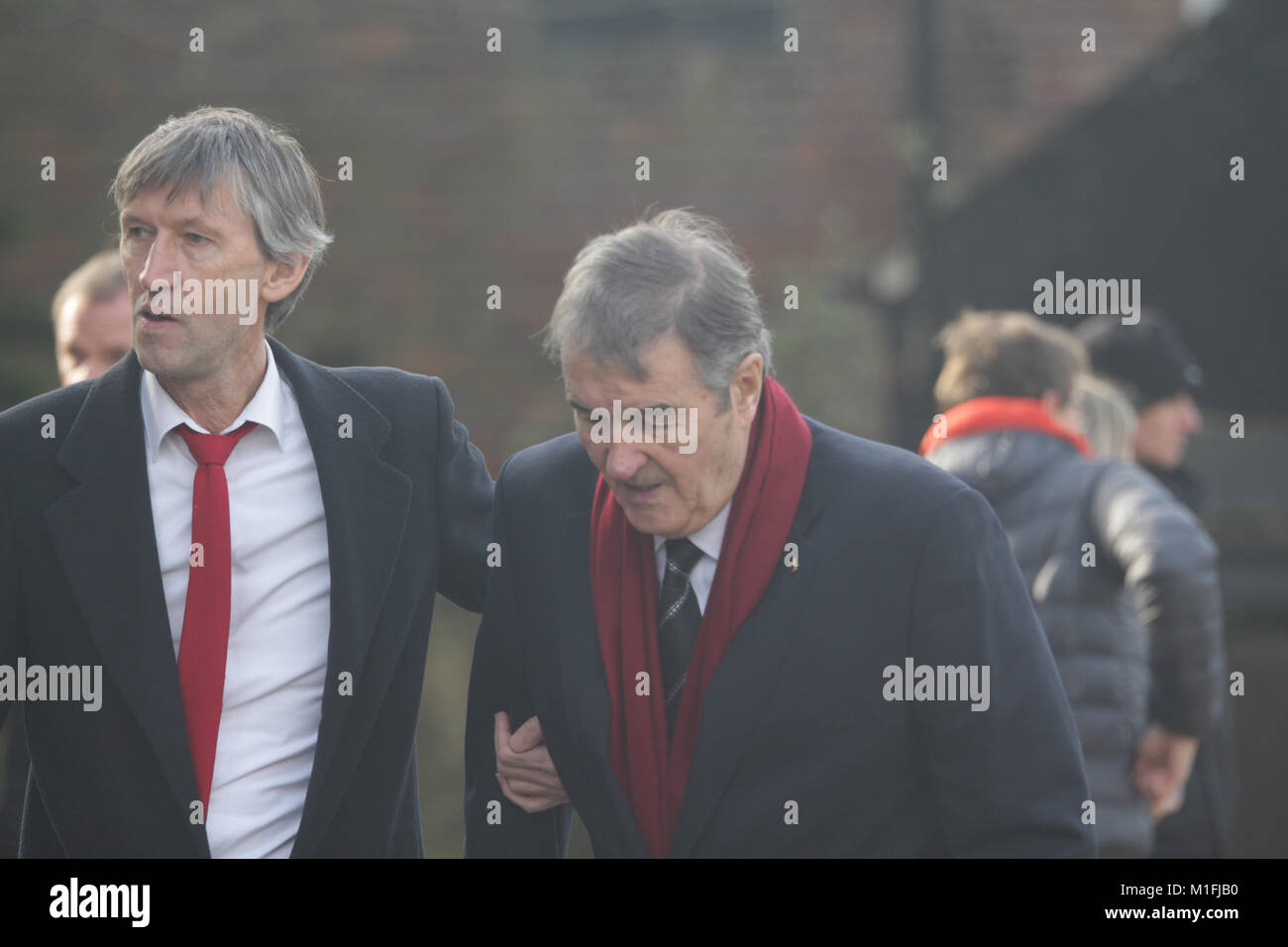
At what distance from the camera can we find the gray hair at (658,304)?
7.23ft

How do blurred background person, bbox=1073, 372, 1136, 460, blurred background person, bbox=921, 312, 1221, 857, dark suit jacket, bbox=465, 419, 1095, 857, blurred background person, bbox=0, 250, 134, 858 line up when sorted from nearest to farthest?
dark suit jacket, bbox=465, 419, 1095, 857 < blurred background person, bbox=0, 250, 134, 858 < blurred background person, bbox=921, 312, 1221, 857 < blurred background person, bbox=1073, 372, 1136, 460

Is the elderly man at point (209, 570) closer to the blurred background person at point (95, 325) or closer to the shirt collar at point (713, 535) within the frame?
the shirt collar at point (713, 535)

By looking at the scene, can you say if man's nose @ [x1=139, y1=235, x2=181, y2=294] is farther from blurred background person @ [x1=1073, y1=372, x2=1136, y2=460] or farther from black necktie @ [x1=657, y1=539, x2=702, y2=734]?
blurred background person @ [x1=1073, y1=372, x2=1136, y2=460]

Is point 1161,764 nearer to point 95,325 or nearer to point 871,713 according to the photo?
point 871,713

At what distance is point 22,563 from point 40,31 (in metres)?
5.01

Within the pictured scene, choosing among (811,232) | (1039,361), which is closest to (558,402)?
(811,232)

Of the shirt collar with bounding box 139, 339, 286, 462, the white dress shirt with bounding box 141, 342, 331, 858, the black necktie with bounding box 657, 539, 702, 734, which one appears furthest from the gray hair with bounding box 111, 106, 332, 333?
the black necktie with bounding box 657, 539, 702, 734

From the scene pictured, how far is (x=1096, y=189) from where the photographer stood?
5.58m

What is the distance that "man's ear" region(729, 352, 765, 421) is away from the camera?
2.29 metres

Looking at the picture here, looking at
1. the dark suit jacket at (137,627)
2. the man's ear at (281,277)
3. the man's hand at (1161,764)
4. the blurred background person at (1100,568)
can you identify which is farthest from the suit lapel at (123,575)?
the man's hand at (1161,764)

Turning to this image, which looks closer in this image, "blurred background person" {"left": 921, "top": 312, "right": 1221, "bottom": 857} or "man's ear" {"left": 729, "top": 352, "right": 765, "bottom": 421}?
"man's ear" {"left": 729, "top": 352, "right": 765, "bottom": 421}

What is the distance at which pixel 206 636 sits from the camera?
2.28 meters

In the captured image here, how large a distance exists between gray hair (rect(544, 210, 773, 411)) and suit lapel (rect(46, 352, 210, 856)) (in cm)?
67
